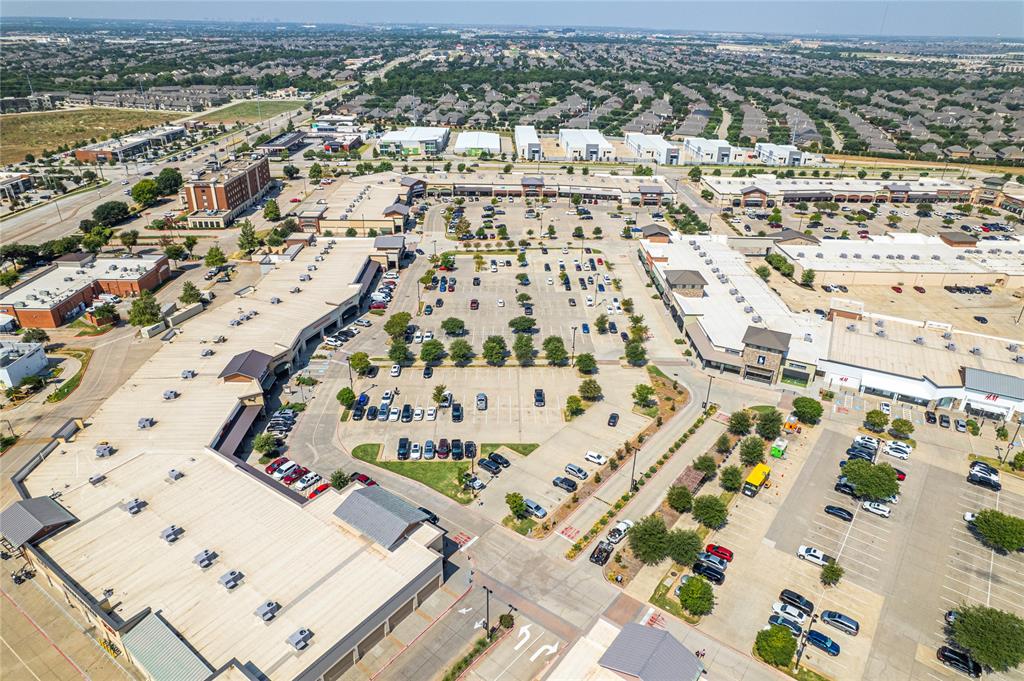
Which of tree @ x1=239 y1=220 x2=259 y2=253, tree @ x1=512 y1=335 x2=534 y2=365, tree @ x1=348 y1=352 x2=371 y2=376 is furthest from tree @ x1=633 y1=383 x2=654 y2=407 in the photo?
tree @ x1=239 y1=220 x2=259 y2=253

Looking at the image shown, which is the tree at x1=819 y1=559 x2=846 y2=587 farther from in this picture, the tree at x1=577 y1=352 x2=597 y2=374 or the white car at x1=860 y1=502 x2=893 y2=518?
the tree at x1=577 y1=352 x2=597 y2=374

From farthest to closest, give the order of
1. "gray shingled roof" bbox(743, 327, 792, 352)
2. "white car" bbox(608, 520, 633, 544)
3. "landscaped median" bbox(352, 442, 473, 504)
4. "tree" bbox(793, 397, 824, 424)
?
"gray shingled roof" bbox(743, 327, 792, 352) → "tree" bbox(793, 397, 824, 424) → "landscaped median" bbox(352, 442, 473, 504) → "white car" bbox(608, 520, 633, 544)

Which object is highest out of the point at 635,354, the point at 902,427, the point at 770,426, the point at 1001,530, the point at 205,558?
the point at 635,354

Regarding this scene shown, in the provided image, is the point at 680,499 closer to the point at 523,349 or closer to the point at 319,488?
the point at 523,349

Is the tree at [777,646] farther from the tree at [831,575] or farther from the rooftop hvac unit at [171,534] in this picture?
the rooftop hvac unit at [171,534]

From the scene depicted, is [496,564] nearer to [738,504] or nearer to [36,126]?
[738,504]

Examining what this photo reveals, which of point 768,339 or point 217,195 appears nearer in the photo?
point 768,339

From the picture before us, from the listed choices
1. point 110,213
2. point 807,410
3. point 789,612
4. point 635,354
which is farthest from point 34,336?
point 807,410

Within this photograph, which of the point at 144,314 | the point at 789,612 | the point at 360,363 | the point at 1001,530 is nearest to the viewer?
the point at 789,612
